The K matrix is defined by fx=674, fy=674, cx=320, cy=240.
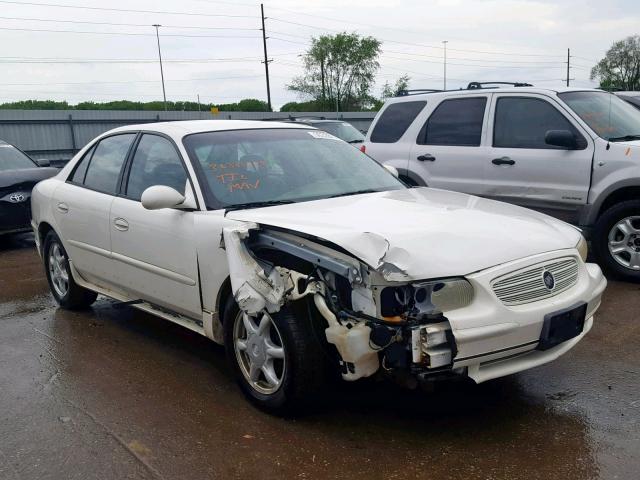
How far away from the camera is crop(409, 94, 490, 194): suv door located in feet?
23.8

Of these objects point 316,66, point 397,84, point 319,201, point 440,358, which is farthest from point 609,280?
point 316,66

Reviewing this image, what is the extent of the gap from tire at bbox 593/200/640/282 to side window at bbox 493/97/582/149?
871mm

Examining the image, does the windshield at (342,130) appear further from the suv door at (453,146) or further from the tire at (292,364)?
the tire at (292,364)

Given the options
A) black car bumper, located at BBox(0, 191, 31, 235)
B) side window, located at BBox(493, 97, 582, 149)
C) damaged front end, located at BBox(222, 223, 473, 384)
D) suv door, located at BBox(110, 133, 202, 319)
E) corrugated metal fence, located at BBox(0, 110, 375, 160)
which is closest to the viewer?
damaged front end, located at BBox(222, 223, 473, 384)

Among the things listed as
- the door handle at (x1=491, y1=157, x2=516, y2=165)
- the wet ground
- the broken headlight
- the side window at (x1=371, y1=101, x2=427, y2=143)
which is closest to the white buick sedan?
the broken headlight

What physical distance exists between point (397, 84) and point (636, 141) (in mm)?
69962

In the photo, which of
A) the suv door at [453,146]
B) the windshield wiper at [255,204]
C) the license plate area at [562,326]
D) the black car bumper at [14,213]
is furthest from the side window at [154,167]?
the black car bumper at [14,213]

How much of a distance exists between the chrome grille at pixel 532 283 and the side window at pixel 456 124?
3885 mm

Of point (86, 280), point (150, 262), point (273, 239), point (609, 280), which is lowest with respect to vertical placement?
point (609, 280)

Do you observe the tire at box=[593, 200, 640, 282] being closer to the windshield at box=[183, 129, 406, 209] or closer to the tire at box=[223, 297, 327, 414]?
the windshield at box=[183, 129, 406, 209]

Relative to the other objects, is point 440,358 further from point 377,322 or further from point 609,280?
point 609,280

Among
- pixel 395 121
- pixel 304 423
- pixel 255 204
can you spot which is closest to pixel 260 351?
pixel 304 423

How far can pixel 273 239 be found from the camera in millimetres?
3545

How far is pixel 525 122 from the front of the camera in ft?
22.9
